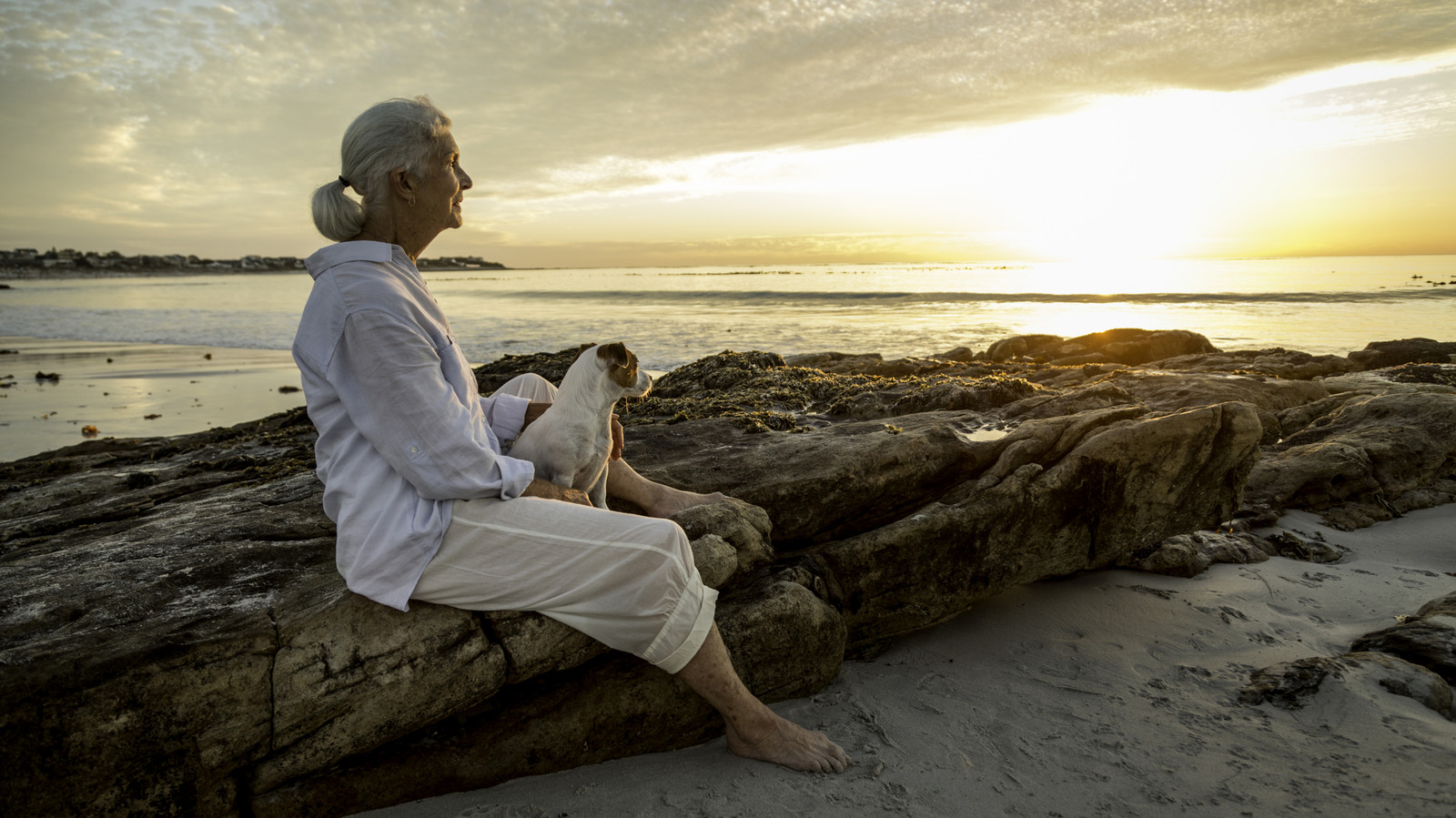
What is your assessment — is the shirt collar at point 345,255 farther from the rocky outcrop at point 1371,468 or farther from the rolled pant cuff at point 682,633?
the rocky outcrop at point 1371,468

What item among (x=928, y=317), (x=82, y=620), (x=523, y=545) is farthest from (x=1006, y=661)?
(x=928, y=317)

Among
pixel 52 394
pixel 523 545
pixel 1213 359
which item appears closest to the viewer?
pixel 523 545

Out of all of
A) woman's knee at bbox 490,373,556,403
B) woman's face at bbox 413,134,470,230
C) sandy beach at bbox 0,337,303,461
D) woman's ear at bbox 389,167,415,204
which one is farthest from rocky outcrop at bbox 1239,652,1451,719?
→ sandy beach at bbox 0,337,303,461

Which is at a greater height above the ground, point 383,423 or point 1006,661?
point 383,423

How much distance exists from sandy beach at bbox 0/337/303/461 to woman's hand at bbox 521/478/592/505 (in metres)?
9.94

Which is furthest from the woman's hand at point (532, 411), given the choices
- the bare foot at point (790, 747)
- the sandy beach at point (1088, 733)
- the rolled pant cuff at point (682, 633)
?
the bare foot at point (790, 747)

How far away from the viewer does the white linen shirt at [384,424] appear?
2797mm

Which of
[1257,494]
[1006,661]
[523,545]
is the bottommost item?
[1006,661]

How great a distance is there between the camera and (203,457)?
7547 mm

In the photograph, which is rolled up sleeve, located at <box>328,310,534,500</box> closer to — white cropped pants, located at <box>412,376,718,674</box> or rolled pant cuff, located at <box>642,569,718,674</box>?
white cropped pants, located at <box>412,376,718,674</box>

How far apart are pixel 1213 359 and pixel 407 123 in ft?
43.8

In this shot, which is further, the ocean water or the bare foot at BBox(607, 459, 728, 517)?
the ocean water

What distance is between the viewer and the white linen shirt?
2797 mm

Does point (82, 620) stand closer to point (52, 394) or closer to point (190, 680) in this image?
point (190, 680)
